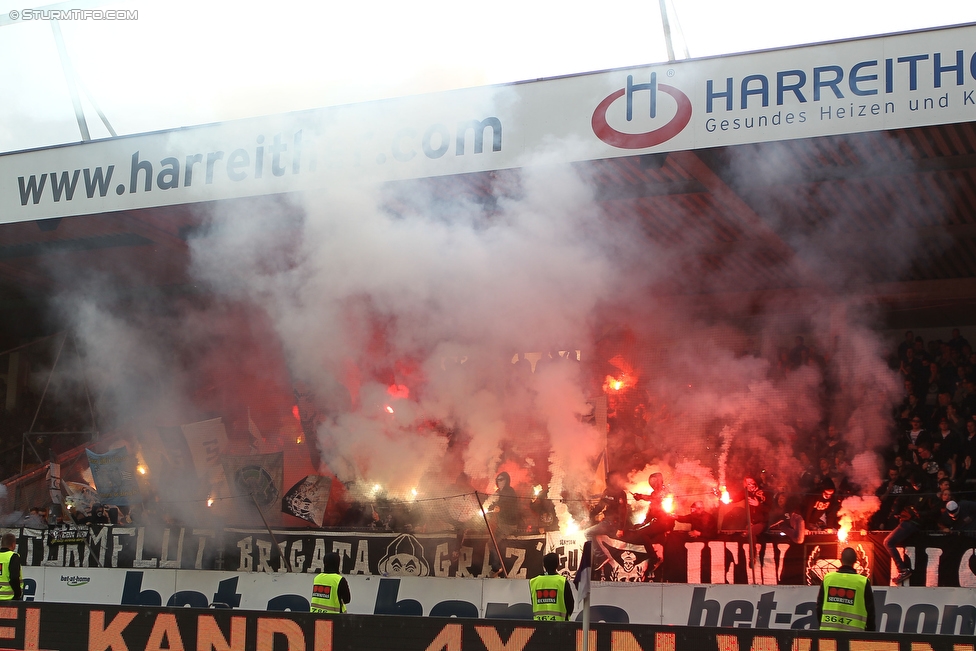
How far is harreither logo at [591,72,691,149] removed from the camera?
6531 millimetres

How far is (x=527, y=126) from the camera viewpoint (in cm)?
693

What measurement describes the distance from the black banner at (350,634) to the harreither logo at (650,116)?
11.5ft

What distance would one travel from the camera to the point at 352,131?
7.16m

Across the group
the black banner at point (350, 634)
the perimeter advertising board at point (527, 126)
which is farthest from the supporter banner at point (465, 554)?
the black banner at point (350, 634)

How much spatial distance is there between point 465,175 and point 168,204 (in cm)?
232

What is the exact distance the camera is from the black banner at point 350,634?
12.7 feet

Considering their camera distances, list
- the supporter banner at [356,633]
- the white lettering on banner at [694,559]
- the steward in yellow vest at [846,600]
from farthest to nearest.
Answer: the white lettering on banner at [694,559] → the steward in yellow vest at [846,600] → the supporter banner at [356,633]

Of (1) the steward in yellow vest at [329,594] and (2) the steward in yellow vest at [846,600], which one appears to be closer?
(2) the steward in yellow vest at [846,600]

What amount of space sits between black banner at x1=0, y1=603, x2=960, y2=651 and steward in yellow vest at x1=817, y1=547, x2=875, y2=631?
1.81m

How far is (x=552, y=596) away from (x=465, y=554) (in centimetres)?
200

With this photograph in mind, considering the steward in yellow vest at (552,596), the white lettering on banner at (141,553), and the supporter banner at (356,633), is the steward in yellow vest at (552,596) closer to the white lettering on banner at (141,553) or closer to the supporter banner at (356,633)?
the supporter banner at (356,633)

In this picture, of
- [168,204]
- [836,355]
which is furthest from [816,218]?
[168,204]

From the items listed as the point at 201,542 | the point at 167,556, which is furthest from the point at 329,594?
the point at 167,556

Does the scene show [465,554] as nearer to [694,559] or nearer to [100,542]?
[694,559]
